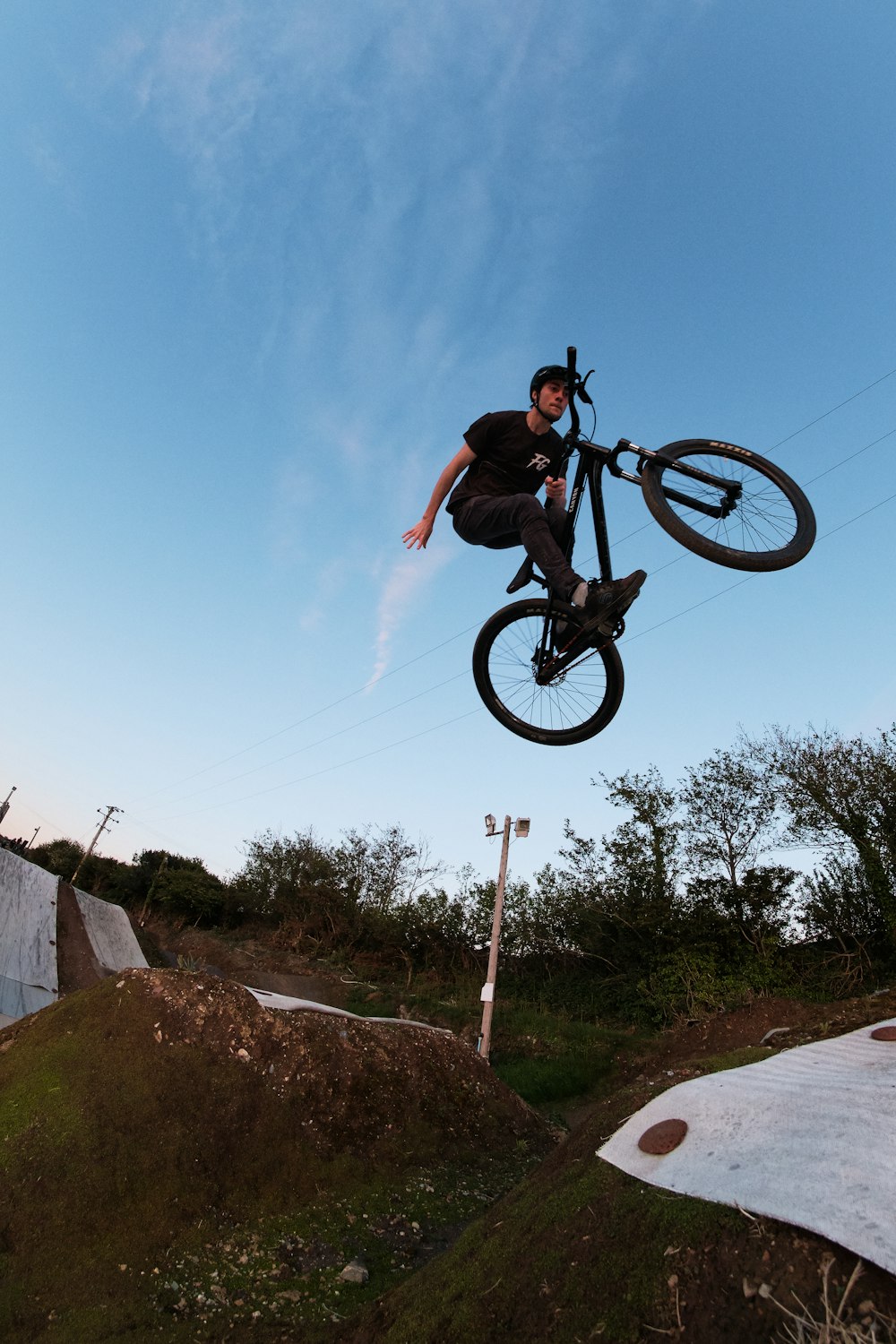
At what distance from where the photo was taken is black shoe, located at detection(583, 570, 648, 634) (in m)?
4.50

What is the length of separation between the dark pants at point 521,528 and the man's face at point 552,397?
2.16ft

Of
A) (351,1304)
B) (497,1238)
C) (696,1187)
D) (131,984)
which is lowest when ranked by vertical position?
(351,1304)

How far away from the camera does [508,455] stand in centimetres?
529

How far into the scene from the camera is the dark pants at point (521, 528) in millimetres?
4797

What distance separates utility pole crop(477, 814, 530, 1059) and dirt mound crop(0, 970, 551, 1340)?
8154 millimetres

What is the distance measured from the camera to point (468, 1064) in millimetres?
11164

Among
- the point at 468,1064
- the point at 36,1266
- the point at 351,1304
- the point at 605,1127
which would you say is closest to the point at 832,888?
the point at 468,1064

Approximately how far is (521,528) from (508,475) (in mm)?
605

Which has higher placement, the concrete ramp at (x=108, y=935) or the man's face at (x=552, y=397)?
the man's face at (x=552, y=397)

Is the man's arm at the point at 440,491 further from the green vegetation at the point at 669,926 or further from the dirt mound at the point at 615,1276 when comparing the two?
the green vegetation at the point at 669,926

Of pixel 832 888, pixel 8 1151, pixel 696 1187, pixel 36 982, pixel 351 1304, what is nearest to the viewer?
pixel 696 1187

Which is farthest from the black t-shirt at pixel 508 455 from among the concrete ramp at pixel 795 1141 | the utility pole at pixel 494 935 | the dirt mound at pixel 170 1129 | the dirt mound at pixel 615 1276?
the utility pole at pixel 494 935

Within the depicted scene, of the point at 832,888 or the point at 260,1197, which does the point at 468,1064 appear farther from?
the point at 832,888

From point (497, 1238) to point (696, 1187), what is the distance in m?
1.82
